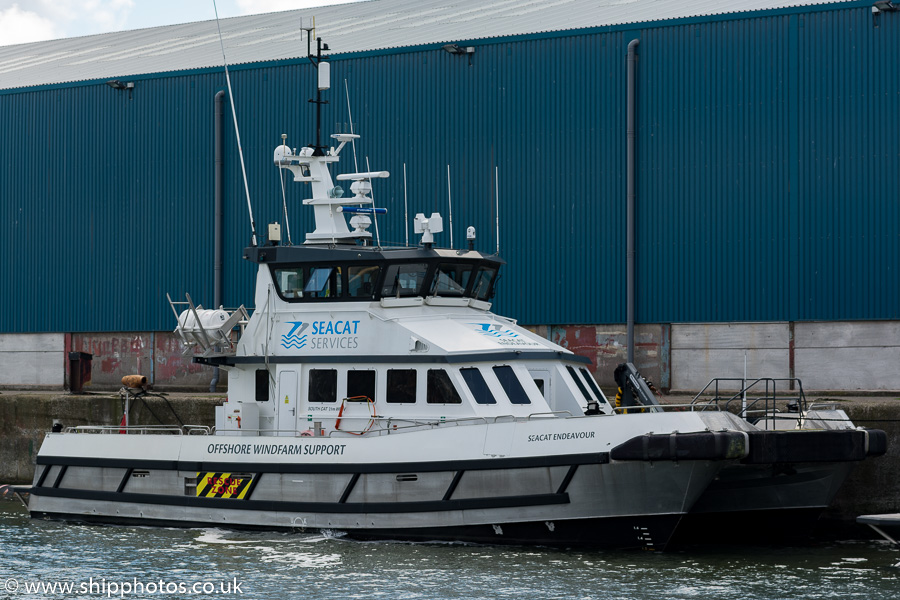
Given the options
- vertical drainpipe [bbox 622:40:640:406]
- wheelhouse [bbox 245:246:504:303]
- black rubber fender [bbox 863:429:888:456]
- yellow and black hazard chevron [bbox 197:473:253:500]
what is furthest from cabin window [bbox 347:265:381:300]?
vertical drainpipe [bbox 622:40:640:406]

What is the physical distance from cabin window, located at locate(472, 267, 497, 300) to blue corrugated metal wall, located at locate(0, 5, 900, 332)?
5456 millimetres

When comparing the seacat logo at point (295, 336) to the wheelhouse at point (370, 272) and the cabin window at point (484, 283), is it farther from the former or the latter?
the cabin window at point (484, 283)

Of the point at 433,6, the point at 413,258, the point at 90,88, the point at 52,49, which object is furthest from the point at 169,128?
the point at 413,258

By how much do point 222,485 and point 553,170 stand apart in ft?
30.7

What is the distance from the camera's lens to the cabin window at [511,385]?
14.1 meters

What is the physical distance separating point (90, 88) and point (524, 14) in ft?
31.3

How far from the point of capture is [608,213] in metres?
20.8

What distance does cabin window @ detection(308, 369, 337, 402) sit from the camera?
14805 millimetres

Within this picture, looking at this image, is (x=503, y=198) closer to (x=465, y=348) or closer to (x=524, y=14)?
(x=524, y=14)

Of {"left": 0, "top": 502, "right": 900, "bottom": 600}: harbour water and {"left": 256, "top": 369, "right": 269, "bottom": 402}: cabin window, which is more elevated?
{"left": 256, "top": 369, "right": 269, "bottom": 402}: cabin window

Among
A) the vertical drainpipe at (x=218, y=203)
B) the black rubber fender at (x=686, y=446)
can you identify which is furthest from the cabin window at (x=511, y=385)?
the vertical drainpipe at (x=218, y=203)

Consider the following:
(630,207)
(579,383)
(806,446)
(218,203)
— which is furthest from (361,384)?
(218,203)

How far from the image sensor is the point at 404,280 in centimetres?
1481

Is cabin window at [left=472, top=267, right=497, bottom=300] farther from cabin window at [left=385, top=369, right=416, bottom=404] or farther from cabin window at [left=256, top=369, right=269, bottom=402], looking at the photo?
cabin window at [left=256, top=369, right=269, bottom=402]
